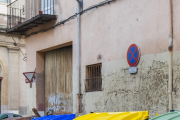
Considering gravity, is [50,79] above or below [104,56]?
below

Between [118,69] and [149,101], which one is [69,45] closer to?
[118,69]

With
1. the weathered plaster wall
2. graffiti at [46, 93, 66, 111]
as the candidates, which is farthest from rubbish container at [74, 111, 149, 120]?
graffiti at [46, 93, 66, 111]

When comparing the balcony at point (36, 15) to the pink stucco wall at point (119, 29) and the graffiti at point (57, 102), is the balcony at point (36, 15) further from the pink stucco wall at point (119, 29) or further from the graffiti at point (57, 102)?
the graffiti at point (57, 102)

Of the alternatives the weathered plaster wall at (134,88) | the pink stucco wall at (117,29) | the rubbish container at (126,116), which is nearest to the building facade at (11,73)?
the pink stucco wall at (117,29)

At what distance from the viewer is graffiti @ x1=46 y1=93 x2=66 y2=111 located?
38.4 feet

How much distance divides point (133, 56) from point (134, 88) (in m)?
0.78

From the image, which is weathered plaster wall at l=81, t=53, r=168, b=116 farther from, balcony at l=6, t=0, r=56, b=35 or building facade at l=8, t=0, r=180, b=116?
balcony at l=6, t=0, r=56, b=35

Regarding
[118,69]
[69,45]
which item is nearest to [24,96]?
[69,45]

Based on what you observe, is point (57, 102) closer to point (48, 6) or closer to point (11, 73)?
point (48, 6)

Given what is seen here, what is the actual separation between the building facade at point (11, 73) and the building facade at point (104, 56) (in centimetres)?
561

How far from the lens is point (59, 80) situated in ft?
39.1

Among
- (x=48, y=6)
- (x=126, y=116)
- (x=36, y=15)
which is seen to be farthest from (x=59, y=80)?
(x=126, y=116)

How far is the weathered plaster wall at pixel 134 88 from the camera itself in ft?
23.9

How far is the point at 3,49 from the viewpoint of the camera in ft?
60.7
